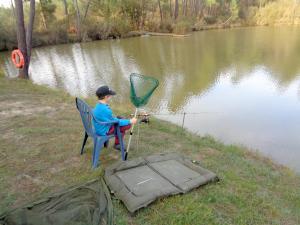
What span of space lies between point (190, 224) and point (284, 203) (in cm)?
126

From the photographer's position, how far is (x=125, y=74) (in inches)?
404

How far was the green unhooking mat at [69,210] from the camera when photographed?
2.00 meters

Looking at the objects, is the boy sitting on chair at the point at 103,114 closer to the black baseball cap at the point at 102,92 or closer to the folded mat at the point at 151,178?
the black baseball cap at the point at 102,92

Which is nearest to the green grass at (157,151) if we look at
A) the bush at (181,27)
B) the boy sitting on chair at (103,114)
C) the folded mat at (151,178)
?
the folded mat at (151,178)

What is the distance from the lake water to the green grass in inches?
49.1

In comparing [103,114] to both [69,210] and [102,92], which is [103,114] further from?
[69,210]

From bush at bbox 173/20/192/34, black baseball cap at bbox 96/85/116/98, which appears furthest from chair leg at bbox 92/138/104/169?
bush at bbox 173/20/192/34

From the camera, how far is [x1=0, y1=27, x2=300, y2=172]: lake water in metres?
5.37

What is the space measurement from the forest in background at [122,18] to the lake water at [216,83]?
5466 mm

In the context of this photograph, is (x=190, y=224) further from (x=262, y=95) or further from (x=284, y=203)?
(x=262, y=95)

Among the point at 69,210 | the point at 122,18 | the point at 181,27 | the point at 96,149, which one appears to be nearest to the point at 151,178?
the point at 96,149

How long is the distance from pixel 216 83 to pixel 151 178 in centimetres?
696

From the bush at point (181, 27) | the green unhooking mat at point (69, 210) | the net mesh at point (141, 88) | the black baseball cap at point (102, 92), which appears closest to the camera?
the green unhooking mat at point (69, 210)

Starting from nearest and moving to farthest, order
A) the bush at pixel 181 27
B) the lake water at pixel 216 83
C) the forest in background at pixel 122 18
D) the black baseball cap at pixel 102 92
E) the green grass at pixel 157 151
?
1. the green grass at pixel 157 151
2. the black baseball cap at pixel 102 92
3. the lake water at pixel 216 83
4. the forest in background at pixel 122 18
5. the bush at pixel 181 27
